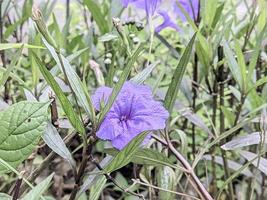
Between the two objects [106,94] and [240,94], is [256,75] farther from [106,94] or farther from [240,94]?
[106,94]

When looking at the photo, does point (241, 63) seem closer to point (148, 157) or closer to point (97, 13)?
point (148, 157)

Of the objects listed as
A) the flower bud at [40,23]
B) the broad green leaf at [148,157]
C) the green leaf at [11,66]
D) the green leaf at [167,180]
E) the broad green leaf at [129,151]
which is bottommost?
the green leaf at [167,180]

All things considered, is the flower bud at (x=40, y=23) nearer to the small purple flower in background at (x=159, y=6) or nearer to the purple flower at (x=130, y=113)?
the purple flower at (x=130, y=113)

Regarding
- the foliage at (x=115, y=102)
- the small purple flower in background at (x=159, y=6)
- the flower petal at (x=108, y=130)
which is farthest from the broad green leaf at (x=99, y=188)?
the small purple flower in background at (x=159, y=6)

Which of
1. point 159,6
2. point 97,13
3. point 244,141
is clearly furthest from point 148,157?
point 97,13

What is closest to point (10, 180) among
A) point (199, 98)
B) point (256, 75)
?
point (199, 98)

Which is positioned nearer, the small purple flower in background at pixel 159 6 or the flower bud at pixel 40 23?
the flower bud at pixel 40 23

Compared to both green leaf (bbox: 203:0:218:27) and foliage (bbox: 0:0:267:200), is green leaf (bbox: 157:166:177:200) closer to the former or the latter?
foliage (bbox: 0:0:267:200)
